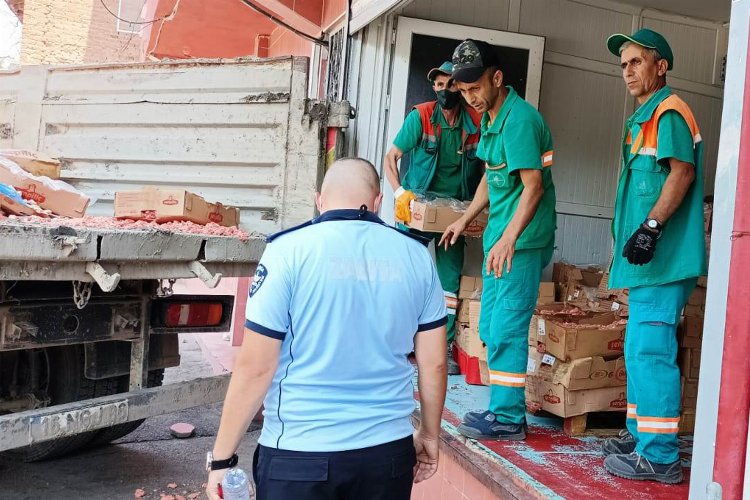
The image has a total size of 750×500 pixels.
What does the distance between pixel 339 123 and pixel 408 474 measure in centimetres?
300

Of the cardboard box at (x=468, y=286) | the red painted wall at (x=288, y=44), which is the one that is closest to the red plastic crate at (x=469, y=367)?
the cardboard box at (x=468, y=286)

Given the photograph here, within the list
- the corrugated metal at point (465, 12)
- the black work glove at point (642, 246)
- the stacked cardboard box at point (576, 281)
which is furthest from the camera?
the corrugated metal at point (465, 12)

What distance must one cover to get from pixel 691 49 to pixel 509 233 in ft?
13.3

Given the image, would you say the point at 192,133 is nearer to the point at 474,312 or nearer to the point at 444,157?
the point at 444,157

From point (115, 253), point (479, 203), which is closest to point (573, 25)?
point (479, 203)

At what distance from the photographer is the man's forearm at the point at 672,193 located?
2.73m

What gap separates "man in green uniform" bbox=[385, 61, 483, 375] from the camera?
193 inches

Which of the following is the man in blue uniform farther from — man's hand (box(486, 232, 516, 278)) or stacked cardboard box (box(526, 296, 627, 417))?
stacked cardboard box (box(526, 296, 627, 417))

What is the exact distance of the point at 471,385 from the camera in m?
4.59

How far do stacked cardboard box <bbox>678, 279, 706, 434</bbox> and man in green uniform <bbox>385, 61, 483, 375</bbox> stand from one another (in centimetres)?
159

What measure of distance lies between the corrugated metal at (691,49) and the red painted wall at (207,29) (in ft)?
16.1

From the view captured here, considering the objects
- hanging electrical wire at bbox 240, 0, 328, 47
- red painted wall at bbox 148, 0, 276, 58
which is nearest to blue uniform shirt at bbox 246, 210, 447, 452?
hanging electrical wire at bbox 240, 0, 328, 47

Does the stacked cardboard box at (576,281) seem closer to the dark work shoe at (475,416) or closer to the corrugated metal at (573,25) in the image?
the corrugated metal at (573,25)

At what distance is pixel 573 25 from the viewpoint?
598 centimetres
